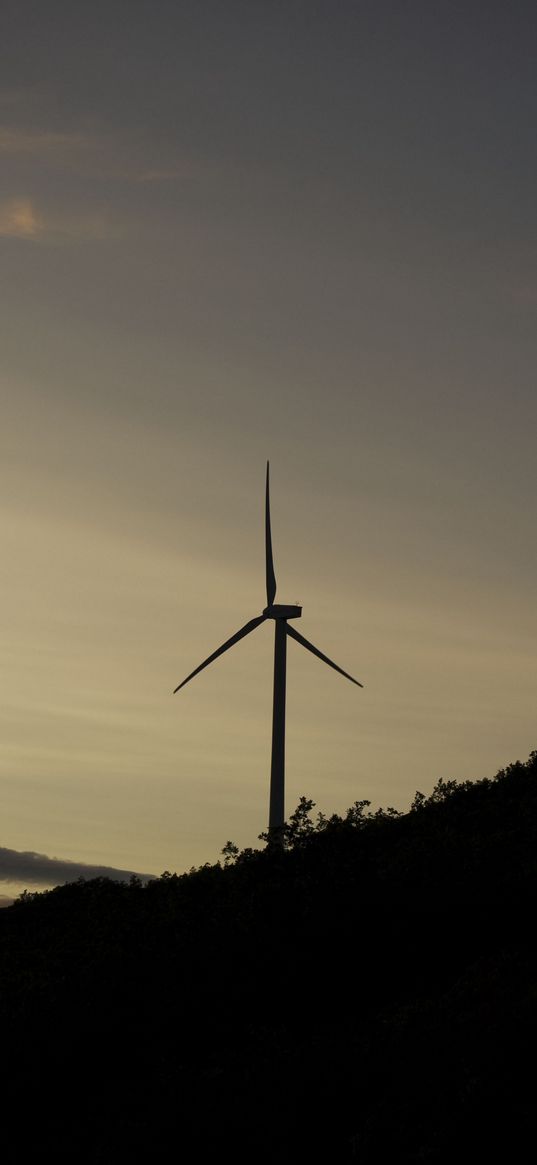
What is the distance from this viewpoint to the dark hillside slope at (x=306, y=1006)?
113 ft

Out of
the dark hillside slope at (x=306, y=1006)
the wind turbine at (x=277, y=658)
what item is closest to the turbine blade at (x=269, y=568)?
the wind turbine at (x=277, y=658)

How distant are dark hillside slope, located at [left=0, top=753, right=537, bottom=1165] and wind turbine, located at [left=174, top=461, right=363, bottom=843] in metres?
11.5

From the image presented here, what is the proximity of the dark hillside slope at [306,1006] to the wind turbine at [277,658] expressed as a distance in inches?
452

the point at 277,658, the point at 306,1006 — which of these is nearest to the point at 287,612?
the point at 277,658

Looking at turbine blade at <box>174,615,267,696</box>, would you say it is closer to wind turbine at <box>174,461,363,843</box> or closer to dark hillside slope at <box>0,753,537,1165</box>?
wind turbine at <box>174,461,363,843</box>

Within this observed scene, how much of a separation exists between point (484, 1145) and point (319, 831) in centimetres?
3258

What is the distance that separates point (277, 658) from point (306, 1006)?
3898 cm

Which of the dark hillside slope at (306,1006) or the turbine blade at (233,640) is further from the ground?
the turbine blade at (233,640)

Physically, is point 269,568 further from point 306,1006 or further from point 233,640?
point 306,1006

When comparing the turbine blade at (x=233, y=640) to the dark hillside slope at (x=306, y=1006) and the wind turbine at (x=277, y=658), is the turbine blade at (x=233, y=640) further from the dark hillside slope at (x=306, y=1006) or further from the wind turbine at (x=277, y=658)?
the dark hillside slope at (x=306, y=1006)

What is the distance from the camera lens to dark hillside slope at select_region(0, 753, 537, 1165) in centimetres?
3431

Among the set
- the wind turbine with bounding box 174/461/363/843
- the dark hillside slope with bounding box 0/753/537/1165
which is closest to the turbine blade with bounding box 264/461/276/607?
the wind turbine with bounding box 174/461/363/843

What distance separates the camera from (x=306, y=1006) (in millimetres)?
46250

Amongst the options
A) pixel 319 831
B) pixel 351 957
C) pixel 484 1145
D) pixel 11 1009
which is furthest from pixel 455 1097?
pixel 319 831
